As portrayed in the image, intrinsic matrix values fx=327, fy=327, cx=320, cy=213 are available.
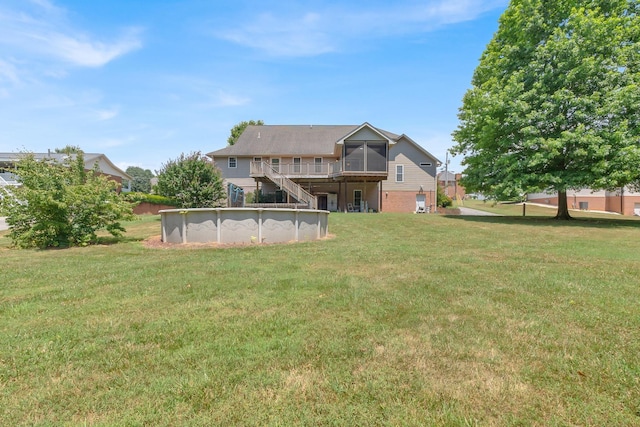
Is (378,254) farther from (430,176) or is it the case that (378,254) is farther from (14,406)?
(430,176)

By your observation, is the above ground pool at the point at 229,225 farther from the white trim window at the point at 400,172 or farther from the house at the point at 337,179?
the white trim window at the point at 400,172

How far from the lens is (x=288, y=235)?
1094 centimetres

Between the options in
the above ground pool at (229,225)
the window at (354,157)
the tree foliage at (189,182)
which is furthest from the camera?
the window at (354,157)

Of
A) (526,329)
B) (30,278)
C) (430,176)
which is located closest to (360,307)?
(526,329)

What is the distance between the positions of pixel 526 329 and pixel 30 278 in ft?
26.1

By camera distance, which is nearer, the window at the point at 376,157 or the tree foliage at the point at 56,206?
the tree foliage at the point at 56,206

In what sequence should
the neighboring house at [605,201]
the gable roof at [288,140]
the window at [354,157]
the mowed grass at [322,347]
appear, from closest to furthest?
the mowed grass at [322,347]
the window at [354,157]
the gable roof at [288,140]
the neighboring house at [605,201]

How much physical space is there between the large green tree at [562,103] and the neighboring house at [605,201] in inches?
810

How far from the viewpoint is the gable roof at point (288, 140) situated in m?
31.1

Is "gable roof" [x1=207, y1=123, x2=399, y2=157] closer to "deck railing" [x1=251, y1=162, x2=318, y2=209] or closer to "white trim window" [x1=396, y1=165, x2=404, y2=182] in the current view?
"white trim window" [x1=396, y1=165, x2=404, y2=182]

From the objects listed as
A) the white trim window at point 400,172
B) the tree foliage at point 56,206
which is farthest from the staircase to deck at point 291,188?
the tree foliage at point 56,206

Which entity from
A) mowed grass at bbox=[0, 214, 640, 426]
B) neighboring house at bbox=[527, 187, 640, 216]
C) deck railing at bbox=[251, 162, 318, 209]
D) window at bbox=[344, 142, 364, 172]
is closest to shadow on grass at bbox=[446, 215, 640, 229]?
window at bbox=[344, 142, 364, 172]

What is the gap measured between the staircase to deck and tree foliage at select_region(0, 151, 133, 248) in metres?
13.6

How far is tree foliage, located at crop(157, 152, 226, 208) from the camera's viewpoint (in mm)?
19078
